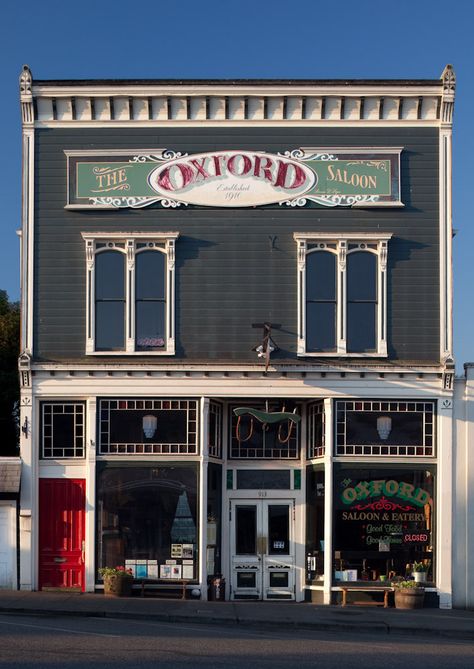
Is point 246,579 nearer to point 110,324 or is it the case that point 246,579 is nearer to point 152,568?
point 152,568

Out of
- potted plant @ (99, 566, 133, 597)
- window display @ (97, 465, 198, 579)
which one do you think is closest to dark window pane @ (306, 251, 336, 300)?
window display @ (97, 465, 198, 579)

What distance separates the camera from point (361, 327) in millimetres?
25047

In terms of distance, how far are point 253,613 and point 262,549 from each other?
3.21 m

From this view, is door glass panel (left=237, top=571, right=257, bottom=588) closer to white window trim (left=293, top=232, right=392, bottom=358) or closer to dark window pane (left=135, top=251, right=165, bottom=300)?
white window trim (left=293, top=232, right=392, bottom=358)

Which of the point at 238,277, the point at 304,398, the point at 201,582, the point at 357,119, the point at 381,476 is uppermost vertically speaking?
the point at 357,119

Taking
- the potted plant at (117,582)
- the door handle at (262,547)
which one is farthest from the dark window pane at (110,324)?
the door handle at (262,547)

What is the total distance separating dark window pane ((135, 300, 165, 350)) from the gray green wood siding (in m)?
0.37

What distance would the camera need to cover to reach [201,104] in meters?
25.4

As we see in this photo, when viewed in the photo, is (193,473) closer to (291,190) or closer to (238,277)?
(238,277)

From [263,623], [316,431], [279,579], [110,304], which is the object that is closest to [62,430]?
[110,304]

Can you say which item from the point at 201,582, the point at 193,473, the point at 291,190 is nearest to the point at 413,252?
the point at 291,190

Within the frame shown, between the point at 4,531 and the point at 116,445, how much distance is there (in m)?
3.14

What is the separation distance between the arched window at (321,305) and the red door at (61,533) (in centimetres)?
617

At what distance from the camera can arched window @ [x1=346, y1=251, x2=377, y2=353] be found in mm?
25000
